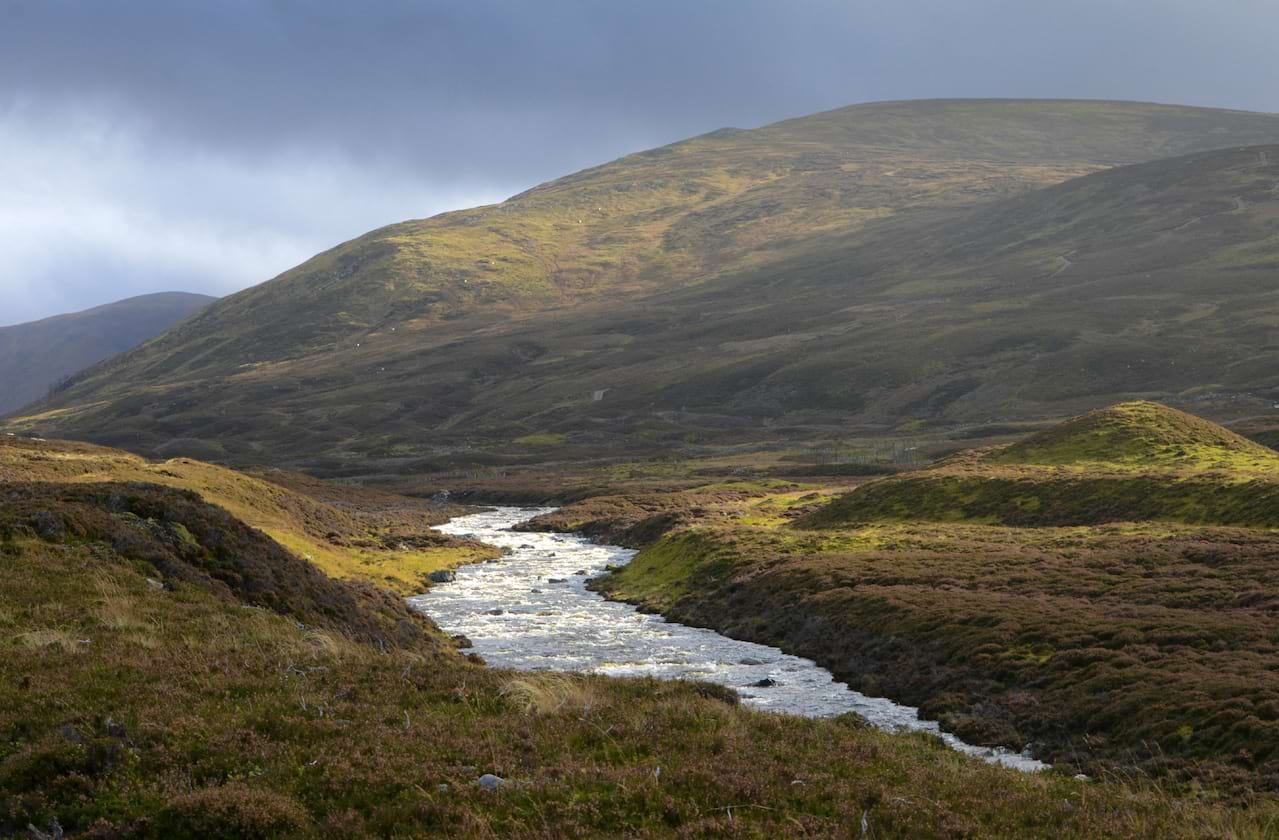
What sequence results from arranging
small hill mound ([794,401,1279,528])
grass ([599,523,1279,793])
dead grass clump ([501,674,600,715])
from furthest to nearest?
small hill mound ([794,401,1279,528])
grass ([599,523,1279,793])
dead grass clump ([501,674,600,715])

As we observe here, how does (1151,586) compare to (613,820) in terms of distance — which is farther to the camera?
(1151,586)

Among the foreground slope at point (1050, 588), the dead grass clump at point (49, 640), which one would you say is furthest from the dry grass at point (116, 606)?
the foreground slope at point (1050, 588)

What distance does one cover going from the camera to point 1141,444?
81312 mm

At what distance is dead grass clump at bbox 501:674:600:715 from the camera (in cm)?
1711

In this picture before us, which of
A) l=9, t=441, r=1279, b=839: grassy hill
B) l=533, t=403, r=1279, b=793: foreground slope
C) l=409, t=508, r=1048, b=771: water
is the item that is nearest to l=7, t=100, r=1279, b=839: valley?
l=9, t=441, r=1279, b=839: grassy hill

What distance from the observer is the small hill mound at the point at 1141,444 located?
252ft

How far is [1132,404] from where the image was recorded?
3671 inches

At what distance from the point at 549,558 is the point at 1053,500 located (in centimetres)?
3548

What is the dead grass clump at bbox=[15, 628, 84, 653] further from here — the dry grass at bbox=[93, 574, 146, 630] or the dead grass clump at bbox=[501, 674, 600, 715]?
the dead grass clump at bbox=[501, 674, 600, 715]

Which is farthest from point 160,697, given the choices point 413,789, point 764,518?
point 764,518

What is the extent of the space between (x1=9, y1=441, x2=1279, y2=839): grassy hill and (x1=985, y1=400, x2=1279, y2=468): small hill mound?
62.0m

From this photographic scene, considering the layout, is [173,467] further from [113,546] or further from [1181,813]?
[1181,813]

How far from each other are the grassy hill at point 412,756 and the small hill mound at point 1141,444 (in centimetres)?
6204

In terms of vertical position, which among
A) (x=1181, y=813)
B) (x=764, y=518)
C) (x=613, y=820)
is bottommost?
(x=764, y=518)
